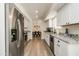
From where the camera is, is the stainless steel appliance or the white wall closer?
the white wall

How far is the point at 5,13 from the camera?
122 centimetres

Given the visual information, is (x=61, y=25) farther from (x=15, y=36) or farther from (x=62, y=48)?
(x=15, y=36)

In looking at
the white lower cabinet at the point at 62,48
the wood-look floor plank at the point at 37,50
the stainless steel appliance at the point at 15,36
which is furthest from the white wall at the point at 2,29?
the wood-look floor plank at the point at 37,50

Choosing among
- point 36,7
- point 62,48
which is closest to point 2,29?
point 62,48

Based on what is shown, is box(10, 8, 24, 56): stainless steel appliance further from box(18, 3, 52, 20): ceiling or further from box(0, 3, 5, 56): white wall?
box(18, 3, 52, 20): ceiling

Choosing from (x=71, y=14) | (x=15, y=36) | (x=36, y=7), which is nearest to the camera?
(x=15, y=36)

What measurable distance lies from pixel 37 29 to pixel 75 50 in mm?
13813

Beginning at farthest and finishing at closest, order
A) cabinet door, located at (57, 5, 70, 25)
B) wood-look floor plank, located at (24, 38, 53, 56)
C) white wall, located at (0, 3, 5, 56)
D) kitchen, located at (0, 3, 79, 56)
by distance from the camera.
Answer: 1. wood-look floor plank, located at (24, 38, 53, 56)
2. cabinet door, located at (57, 5, 70, 25)
3. kitchen, located at (0, 3, 79, 56)
4. white wall, located at (0, 3, 5, 56)

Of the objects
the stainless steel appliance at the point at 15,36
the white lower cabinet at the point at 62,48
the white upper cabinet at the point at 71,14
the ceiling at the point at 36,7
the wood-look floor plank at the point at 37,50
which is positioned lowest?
the wood-look floor plank at the point at 37,50

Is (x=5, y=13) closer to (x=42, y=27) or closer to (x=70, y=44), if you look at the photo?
(x=70, y=44)

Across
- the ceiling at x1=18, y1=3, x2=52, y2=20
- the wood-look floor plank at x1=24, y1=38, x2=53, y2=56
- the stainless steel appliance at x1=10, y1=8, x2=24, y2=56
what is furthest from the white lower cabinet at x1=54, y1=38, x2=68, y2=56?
the wood-look floor plank at x1=24, y1=38, x2=53, y2=56

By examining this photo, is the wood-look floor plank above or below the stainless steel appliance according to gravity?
below

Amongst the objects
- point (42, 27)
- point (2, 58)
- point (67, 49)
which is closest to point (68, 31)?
point (67, 49)

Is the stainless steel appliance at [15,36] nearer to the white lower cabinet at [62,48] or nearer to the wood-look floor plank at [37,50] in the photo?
the white lower cabinet at [62,48]
